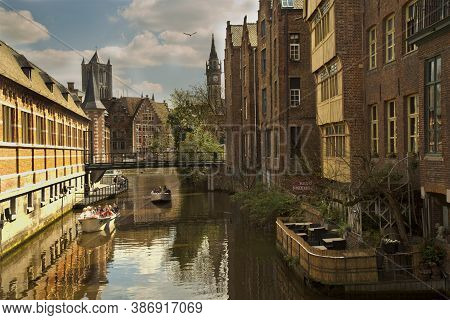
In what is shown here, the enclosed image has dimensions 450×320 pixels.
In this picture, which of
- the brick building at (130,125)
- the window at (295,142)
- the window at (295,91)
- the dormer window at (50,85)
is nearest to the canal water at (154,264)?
the window at (295,142)

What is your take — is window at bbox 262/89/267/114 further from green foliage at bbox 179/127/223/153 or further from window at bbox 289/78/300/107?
green foliage at bbox 179/127/223/153

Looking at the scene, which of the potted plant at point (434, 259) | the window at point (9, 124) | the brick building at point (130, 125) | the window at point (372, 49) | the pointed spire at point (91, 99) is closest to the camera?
the potted plant at point (434, 259)

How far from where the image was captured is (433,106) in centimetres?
1313

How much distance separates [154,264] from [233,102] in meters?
27.2

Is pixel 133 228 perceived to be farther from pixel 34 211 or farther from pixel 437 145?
pixel 437 145

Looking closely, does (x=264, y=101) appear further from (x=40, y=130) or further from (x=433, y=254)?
(x=433, y=254)

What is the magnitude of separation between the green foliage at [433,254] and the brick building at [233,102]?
29.7m

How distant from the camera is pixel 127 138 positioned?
90.3 m

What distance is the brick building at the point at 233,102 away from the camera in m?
43.5

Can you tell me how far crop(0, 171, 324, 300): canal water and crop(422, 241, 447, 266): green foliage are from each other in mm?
2851

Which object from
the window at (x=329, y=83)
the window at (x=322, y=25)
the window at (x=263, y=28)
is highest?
the window at (x=263, y=28)

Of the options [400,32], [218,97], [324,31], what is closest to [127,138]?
[218,97]

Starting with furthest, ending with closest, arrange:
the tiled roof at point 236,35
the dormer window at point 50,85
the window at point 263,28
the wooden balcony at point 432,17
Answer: the tiled roof at point 236,35
the window at point 263,28
the dormer window at point 50,85
the wooden balcony at point 432,17

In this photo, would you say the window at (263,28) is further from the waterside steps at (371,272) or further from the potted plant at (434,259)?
the potted plant at (434,259)
